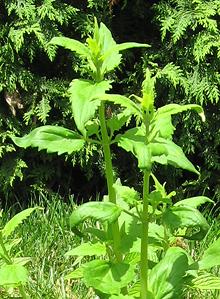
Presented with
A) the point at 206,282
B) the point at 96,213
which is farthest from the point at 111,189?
the point at 206,282

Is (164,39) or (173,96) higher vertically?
(164,39)

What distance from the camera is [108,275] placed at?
1994 mm

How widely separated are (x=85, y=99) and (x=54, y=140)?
206 millimetres

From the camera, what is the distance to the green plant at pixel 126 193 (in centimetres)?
184

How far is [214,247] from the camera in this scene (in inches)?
80.0

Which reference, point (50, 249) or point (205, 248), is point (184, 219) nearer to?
point (205, 248)

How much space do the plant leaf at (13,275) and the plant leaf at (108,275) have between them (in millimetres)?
257

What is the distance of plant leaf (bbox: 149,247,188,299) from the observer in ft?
6.52

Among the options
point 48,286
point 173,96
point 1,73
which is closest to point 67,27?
point 1,73

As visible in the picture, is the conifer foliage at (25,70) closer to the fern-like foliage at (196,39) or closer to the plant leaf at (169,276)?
the fern-like foliage at (196,39)

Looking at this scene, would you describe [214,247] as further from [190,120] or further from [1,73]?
[1,73]

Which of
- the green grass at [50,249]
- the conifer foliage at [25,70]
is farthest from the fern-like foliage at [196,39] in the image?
the green grass at [50,249]

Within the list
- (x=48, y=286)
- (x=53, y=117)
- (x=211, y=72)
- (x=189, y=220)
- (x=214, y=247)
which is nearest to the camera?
(x=189, y=220)

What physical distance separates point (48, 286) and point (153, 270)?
1092 millimetres
